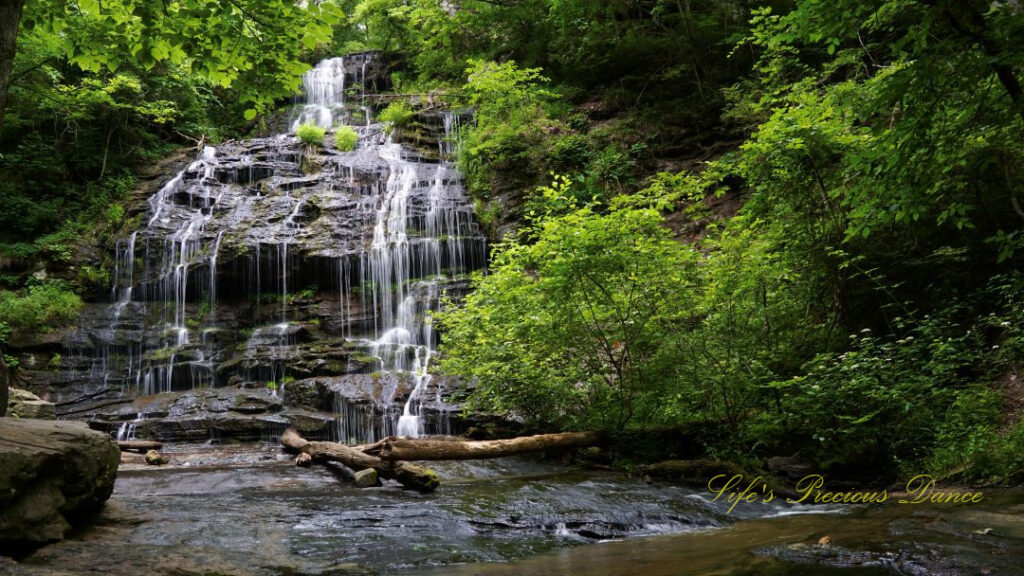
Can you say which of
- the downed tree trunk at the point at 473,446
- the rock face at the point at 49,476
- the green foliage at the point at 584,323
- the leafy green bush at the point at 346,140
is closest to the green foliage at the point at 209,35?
the rock face at the point at 49,476

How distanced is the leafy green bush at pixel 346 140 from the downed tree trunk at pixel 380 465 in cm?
1450

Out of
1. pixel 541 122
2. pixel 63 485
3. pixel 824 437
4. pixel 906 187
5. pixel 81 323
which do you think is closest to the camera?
pixel 63 485

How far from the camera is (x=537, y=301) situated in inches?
325

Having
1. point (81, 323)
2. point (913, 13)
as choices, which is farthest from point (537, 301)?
point (81, 323)

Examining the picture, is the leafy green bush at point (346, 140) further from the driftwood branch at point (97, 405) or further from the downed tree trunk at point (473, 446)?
the downed tree trunk at point (473, 446)

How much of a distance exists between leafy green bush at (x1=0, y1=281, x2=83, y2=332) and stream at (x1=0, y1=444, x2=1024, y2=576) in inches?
372

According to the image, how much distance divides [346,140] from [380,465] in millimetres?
16401

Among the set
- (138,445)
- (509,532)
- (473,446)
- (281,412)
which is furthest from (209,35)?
(281,412)

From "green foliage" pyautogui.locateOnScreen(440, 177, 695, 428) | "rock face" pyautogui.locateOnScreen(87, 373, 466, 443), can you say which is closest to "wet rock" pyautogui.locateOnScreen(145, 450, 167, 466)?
"rock face" pyautogui.locateOnScreen(87, 373, 466, 443)

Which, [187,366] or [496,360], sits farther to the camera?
[187,366]

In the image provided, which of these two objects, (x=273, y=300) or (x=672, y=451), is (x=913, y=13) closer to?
(x=672, y=451)

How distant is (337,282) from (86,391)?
6339mm

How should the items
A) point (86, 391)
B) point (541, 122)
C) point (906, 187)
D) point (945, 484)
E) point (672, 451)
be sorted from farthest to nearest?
point (541, 122) < point (86, 391) < point (672, 451) < point (945, 484) < point (906, 187)

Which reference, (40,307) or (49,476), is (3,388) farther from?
(40,307)
